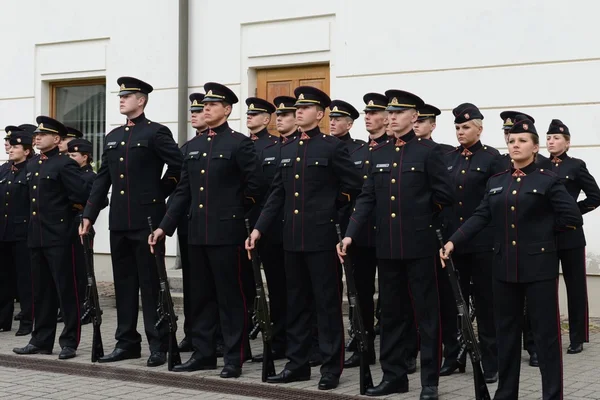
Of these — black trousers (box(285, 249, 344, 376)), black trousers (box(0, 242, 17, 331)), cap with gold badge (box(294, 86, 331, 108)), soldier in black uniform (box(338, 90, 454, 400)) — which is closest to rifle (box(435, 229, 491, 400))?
soldier in black uniform (box(338, 90, 454, 400))

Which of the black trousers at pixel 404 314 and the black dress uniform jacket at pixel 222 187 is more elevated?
the black dress uniform jacket at pixel 222 187

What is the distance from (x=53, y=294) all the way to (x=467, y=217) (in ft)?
12.2

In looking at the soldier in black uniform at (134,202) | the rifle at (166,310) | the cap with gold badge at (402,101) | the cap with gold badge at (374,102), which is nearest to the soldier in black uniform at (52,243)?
the soldier in black uniform at (134,202)

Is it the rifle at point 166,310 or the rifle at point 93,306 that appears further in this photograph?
the rifle at point 93,306

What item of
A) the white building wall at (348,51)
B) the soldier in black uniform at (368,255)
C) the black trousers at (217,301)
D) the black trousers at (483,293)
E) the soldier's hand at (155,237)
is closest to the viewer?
the black trousers at (483,293)

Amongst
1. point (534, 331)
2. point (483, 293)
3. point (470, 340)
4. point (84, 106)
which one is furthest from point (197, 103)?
point (84, 106)

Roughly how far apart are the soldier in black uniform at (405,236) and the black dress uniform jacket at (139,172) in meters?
1.99

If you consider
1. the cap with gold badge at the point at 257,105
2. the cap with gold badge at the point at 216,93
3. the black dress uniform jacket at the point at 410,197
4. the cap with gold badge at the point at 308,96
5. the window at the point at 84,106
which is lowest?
the black dress uniform jacket at the point at 410,197

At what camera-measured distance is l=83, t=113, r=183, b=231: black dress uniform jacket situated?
8750 mm

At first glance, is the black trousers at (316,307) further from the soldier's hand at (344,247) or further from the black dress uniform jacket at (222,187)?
the black dress uniform jacket at (222,187)

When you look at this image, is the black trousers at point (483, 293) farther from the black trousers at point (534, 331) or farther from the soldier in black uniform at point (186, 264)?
the soldier in black uniform at point (186, 264)

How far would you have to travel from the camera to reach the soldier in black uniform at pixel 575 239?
9.36m

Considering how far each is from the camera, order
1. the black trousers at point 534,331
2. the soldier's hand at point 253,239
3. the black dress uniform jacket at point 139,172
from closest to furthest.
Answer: the black trousers at point 534,331, the soldier's hand at point 253,239, the black dress uniform jacket at point 139,172

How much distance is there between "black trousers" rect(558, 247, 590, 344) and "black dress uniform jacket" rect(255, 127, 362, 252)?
2590 millimetres
